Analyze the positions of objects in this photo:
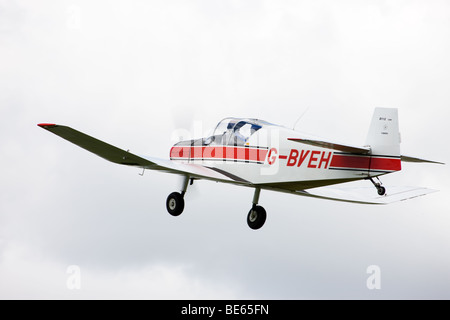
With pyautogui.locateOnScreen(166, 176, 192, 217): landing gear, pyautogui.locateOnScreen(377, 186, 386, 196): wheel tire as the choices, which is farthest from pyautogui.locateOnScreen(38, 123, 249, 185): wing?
pyautogui.locateOnScreen(377, 186, 386, 196): wheel tire

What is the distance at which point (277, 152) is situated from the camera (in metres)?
23.0

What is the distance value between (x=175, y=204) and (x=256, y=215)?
2.20 m

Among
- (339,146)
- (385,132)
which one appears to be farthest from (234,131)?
(385,132)

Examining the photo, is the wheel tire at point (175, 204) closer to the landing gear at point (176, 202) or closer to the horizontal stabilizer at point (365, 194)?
the landing gear at point (176, 202)

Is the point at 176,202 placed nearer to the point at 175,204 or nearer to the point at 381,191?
the point at 175,204

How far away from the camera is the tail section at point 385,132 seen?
2150cm

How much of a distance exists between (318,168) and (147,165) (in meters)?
4.48

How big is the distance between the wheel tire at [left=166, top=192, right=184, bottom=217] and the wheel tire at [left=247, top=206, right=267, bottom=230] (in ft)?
6.03

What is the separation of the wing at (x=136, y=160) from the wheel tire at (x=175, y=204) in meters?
0.70

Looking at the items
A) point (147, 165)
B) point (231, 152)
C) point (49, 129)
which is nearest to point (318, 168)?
point (231, 152)

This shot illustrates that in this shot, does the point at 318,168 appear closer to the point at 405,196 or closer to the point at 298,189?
the point at 298,189

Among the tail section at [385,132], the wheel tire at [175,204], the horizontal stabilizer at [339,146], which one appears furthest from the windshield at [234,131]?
the tail section at [385,132]

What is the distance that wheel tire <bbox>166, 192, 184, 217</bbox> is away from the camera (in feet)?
83.3

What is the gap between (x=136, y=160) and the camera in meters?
23.9
